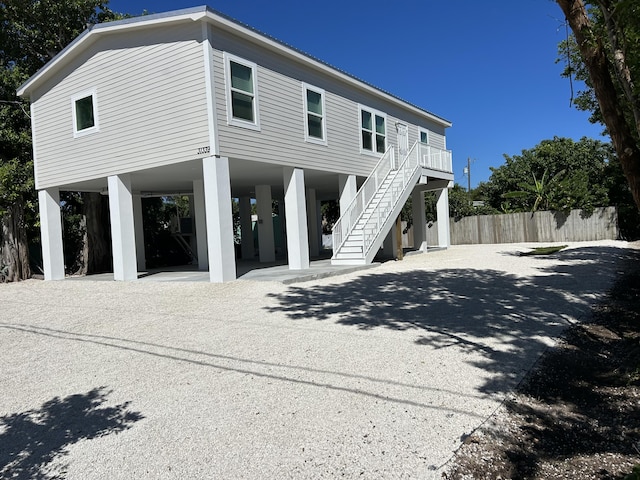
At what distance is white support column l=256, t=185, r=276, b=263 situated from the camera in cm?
1683

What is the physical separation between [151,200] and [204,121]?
38.0 ft

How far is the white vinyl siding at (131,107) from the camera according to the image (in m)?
10.2

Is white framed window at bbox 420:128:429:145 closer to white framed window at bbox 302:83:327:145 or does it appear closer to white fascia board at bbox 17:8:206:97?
white framed window at bbox 302:83:327:145

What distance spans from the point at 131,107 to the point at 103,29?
1.95m

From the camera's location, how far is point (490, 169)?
90.4 feet

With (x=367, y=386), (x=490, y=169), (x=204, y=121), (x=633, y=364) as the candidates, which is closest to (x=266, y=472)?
(x=367, y=386)

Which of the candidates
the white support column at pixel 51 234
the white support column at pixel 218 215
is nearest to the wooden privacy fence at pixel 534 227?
the white support column at pixel 218 215

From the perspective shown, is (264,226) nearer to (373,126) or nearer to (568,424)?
Result: (373,126)

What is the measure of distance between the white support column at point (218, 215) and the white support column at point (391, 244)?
705cm

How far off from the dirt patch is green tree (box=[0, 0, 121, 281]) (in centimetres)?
1486

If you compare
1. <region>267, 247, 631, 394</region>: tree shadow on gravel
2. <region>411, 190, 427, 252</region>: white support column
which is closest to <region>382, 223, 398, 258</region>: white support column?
<region>411, 190, 427, 252</region>: white support column

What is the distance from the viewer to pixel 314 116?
13.4 m

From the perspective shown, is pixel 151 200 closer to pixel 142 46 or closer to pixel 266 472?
→ pixel 142 46

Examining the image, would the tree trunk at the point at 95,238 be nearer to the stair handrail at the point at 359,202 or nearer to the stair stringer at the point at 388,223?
the stair handrail at the point at 359,202
